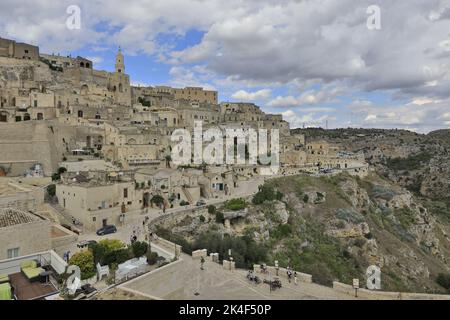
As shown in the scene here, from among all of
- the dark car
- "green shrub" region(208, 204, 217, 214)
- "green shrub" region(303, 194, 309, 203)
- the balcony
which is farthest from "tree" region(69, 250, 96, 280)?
"green shrub" region(303, 194, 309, 203)

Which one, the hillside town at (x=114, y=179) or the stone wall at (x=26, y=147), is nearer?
the hillside town at (x=114, y=179)

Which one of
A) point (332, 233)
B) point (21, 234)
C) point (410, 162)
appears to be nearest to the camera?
point (21, 234)

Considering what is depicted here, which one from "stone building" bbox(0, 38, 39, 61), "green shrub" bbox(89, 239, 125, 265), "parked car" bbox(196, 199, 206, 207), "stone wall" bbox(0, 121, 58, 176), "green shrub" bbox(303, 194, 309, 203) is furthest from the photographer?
"stone building" bbox(0, 38, 39, 61)

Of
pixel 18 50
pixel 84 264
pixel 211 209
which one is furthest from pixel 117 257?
pixel 18 50

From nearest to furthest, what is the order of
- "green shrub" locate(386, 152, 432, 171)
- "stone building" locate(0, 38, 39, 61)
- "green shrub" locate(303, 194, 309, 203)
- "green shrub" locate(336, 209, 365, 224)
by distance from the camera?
"green shrub" locate(336, 209, 365, 224) → "green shrub" locate(303, 194, 309, 203) → "stone building" locate(0, 38, 39, 61) → "green shrub" locate(386, 152, 432, 171)

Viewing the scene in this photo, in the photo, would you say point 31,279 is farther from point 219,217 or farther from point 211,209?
point 219,217

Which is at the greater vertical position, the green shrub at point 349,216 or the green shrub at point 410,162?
the green shrub at point 410,162

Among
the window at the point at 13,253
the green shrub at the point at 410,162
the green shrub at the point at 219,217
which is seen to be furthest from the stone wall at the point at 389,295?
the green shrub at the point at 410,162

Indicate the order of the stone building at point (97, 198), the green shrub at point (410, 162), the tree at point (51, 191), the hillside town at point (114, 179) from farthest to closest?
the green shrub at point (410, 162), the tree at point (51, 191), the stone building at point (97, 198), the hillside town at point (114, 179)

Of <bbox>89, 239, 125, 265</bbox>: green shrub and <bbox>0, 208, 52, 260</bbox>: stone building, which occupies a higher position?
<bbox>0, 208, 52, 260</bbox>: stone building

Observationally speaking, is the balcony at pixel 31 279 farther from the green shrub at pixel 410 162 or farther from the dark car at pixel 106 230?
the green shrub at pixel 410 162

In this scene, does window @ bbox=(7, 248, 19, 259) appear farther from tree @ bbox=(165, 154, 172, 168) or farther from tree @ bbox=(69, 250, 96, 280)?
tree @ bbox=(165, 154, 172, 168)
